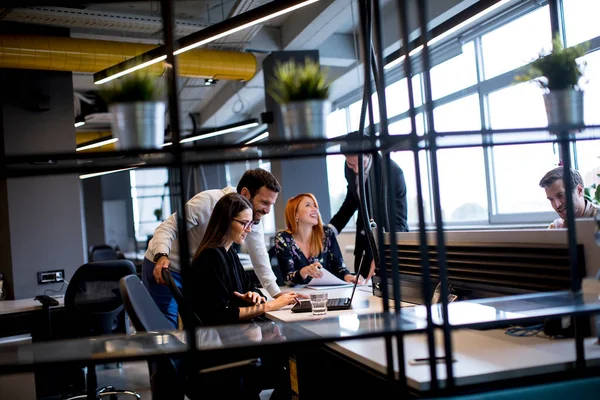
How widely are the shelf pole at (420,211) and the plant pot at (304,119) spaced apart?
233mm

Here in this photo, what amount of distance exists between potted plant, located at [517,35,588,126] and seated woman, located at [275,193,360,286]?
220cm

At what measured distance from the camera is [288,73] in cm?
153

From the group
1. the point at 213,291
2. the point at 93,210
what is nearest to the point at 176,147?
the point at 213,291

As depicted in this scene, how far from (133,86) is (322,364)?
4.72ft

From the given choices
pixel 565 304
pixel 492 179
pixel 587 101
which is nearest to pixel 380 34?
pixel 587 101

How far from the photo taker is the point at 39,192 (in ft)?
16.6

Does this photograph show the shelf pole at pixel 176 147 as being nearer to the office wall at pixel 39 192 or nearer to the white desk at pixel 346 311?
the white desk at pixel 346 311

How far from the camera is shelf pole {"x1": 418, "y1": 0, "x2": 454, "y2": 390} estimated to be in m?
1.41

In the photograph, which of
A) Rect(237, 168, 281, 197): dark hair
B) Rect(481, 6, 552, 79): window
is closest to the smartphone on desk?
Rect(237, 168, 281, 197): dark hair

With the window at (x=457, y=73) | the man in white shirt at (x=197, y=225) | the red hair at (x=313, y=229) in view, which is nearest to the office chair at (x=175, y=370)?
the man in white shirt at (x=197, y=225)

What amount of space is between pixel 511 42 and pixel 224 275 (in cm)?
393

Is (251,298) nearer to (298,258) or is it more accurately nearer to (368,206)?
(298,258)

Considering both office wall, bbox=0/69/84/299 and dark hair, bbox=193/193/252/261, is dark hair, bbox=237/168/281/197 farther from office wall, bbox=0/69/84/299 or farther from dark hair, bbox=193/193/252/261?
office wall, bbox=0/69/84/299

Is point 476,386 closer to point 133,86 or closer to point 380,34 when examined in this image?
point 380,34
